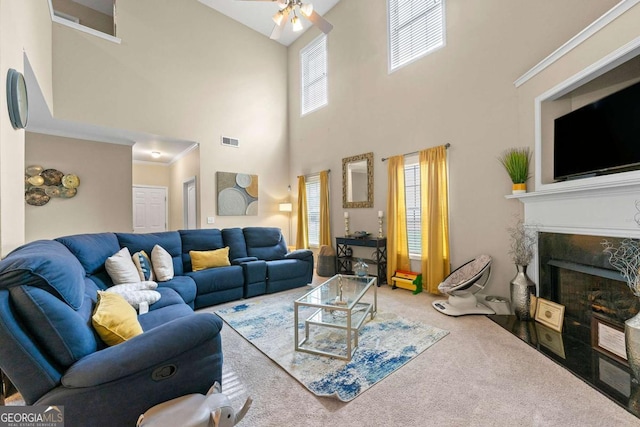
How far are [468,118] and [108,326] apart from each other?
14.2 feet

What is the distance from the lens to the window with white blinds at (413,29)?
160 inches

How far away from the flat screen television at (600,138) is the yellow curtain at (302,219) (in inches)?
176

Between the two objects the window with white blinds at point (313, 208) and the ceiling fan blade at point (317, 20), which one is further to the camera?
the window with white blinds at point (313, 208)

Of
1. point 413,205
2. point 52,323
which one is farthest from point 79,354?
point 413,205

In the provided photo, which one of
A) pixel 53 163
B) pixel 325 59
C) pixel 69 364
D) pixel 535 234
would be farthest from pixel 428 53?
pixel 53 163

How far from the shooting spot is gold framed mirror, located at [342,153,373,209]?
493cm

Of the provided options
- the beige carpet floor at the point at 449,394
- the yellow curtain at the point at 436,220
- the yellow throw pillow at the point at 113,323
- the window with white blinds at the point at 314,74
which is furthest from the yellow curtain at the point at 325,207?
the yellow throw pillow at the point at 113,323

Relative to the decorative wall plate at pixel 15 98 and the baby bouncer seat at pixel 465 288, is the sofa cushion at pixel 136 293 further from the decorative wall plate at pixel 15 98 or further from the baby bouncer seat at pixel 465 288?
the baby bouncer seat at pixel 465 288

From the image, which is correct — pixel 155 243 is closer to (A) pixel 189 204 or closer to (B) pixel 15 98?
(B) pixel 15 98

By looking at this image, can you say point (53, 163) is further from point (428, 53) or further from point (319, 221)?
point (428, 53)

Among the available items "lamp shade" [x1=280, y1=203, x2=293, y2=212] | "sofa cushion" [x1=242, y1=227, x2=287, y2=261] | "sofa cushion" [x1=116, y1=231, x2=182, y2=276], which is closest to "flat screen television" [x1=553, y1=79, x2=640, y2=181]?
"sofa cushion" [x1=242, y1=227, x2=287, y2=261]

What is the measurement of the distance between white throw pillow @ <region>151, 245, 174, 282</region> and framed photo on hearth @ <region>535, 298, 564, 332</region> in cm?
413

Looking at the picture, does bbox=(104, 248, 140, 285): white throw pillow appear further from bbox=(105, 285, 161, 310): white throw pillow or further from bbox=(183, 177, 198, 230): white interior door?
bbox=(183, 177, 198, 230): white interior door

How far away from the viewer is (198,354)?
1379mm
